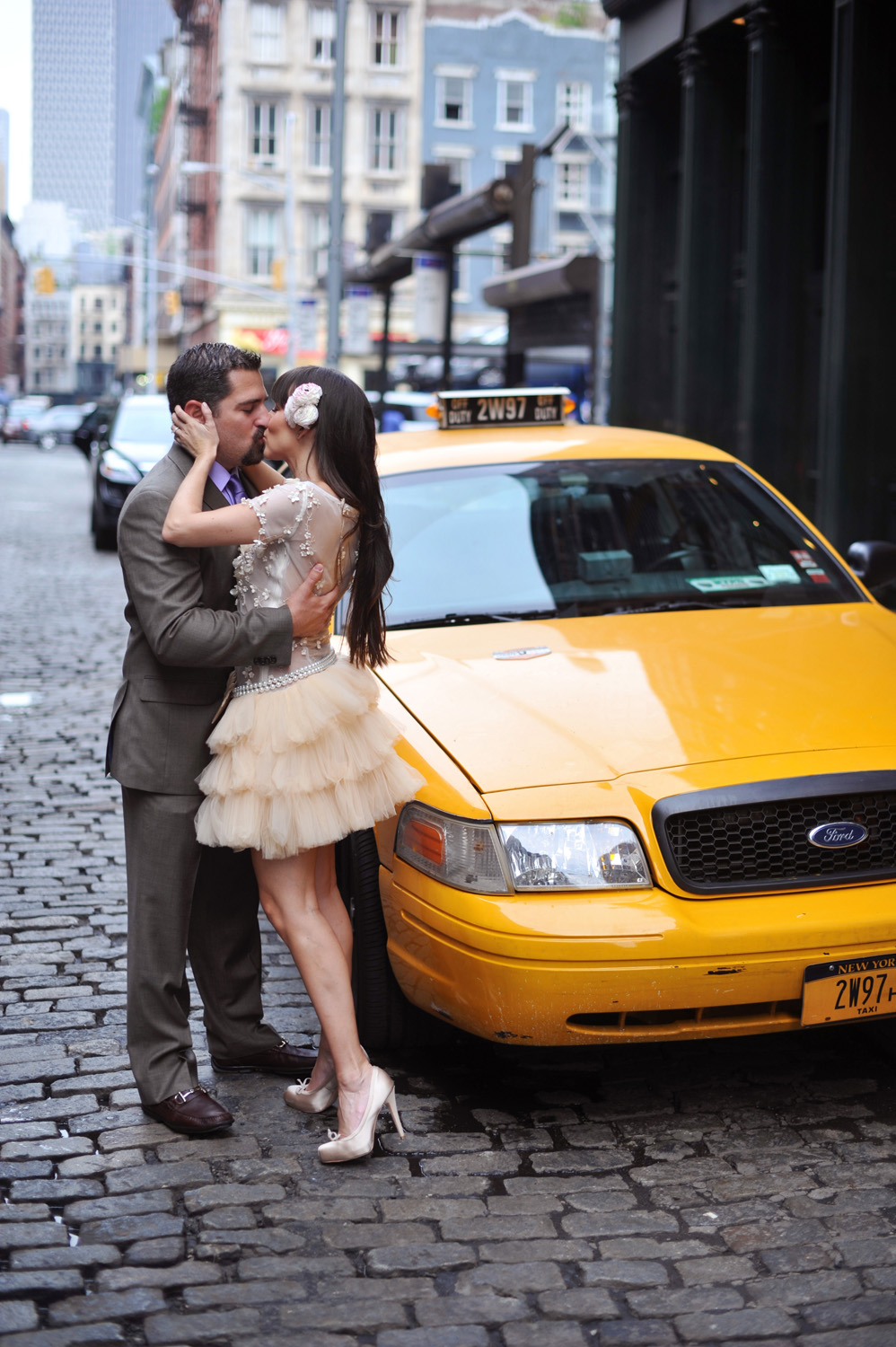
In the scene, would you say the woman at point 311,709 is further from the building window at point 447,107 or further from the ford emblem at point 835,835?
the building window at point 447,107

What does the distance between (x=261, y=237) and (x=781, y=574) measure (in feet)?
193

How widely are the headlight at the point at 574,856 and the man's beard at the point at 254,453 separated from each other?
40.7 inches

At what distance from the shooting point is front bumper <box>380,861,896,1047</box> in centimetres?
335

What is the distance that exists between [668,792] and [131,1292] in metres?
1.52

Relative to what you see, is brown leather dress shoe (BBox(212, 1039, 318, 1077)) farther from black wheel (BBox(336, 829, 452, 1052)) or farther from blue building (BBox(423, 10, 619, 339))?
blue building (BBox(423, 10, 619, 339))

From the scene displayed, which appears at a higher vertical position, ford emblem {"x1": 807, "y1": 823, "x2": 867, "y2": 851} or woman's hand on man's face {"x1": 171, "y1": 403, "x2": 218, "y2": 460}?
woman's hand on man's face {"x1": 171, "y1": 403, "x2": 218, "y2": 460}

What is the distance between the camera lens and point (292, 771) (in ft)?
11.2

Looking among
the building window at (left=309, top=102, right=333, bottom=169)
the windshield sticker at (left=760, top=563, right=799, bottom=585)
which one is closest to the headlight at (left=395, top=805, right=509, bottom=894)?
the windshield sticker at (left=760, top=563, right=799, bottom=585)

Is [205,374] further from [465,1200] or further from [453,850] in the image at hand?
[465,1200]

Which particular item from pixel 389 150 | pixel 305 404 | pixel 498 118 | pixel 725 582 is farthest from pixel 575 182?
pixel 305 404

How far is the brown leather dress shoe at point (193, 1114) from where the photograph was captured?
3604 mm

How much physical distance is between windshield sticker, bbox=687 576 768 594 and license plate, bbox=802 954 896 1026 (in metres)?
1.75

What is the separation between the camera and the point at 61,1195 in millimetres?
3336

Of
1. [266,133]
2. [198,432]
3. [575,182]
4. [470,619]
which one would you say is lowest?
[470,619]
